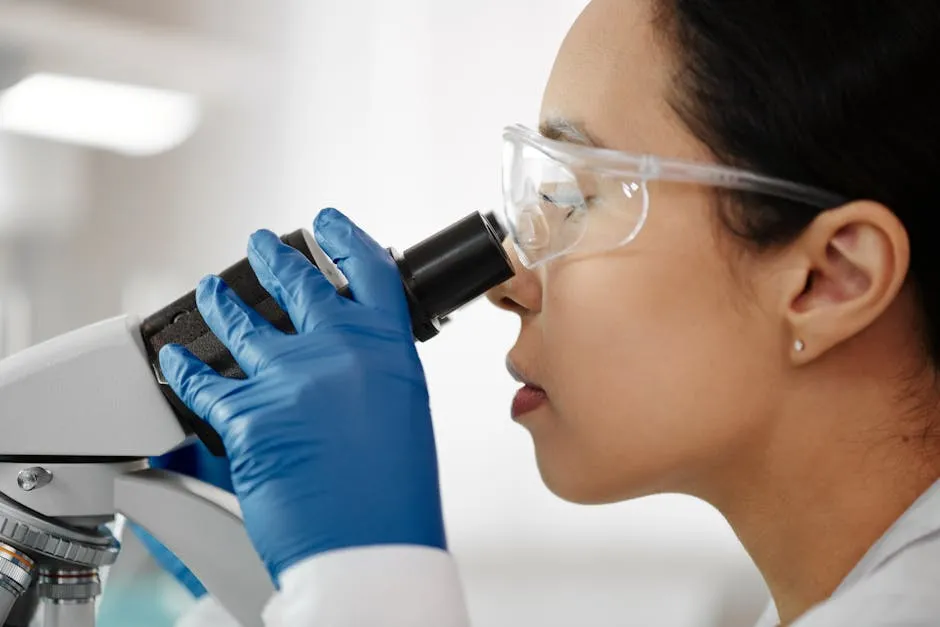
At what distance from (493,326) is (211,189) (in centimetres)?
72

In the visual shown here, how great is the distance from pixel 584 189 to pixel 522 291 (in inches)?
4.7

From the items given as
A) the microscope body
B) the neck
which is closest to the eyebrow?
the neck

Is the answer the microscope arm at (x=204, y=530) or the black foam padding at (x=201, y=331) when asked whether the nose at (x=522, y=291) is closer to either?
the black foam padding at (x=201, y=331)

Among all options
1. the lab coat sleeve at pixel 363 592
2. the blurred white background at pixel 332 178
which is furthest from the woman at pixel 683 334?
the blurred white background at pixel 332 178

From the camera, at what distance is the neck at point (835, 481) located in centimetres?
97

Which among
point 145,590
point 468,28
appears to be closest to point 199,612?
point 145,590

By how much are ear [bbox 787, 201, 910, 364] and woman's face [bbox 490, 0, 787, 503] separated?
0.03 metres

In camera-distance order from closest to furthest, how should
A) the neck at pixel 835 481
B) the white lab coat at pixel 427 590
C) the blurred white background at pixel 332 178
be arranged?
the white lab coat at pixel 427 590 < the neck at pixel 835 481 < the blurred white background at pixel 332 178

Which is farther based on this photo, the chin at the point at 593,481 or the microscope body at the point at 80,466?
the chin at the point at 593,481

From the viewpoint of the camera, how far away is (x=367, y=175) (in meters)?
2.22

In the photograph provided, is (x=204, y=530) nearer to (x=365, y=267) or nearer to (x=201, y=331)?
(x=201, y=331)

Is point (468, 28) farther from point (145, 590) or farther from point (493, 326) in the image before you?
point (145, 590)

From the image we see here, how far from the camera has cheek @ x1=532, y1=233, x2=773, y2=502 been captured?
3.10ft

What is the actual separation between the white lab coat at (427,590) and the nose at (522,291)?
27cm
